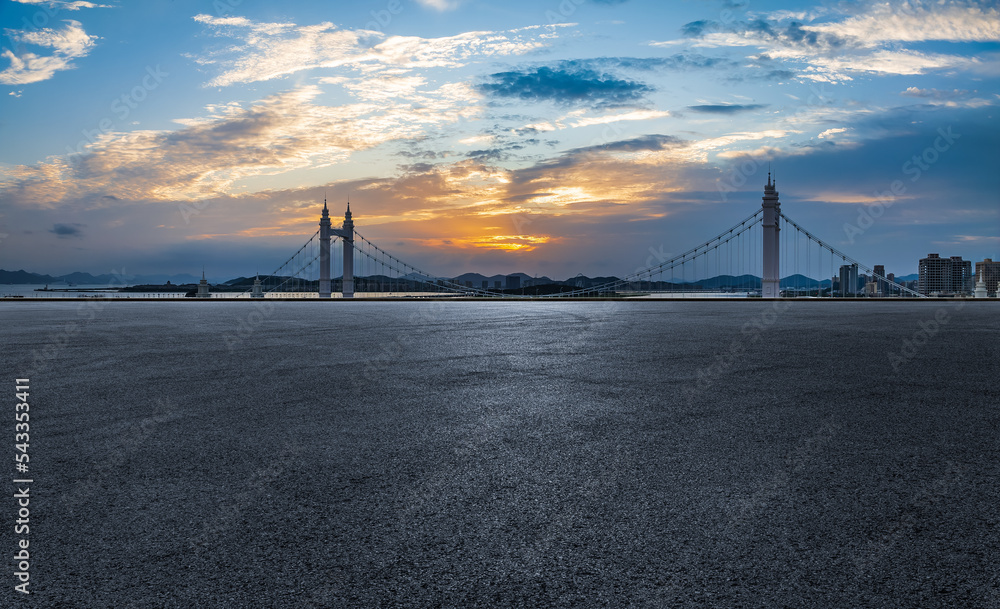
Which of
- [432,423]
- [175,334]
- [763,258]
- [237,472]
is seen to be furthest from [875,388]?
[763,258]

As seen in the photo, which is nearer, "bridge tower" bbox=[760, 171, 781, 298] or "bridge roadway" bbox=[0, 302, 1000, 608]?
"bridge roadway" bbox=[0, 302, 1000, 608]

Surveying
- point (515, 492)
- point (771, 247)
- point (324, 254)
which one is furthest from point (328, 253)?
point (515, 492)

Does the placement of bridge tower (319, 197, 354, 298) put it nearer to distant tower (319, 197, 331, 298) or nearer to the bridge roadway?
distant tower (319, 197, 331, 298)

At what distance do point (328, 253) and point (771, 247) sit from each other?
59.1 m

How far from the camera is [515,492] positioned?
15.9 feet

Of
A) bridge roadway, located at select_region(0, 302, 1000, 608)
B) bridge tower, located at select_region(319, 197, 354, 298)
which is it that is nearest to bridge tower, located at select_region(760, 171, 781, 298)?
bridge tower, located at select_region(319, 197, 354, 298)

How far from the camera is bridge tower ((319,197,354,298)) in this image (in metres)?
95.1

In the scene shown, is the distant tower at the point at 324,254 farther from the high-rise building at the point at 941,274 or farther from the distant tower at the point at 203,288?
the high-rise building at the point at 941,274

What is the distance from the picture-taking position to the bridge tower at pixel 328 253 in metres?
95.1

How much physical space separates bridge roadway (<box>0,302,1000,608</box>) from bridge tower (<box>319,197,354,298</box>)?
282 ft

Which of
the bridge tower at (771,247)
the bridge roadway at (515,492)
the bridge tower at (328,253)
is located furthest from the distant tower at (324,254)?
the bridge roadway at (515,492)

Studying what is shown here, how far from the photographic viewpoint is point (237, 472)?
17.9 feet

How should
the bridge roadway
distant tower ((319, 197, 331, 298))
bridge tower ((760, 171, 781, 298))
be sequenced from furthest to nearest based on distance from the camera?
distant tower ((319, 197, 331, 298)) < bridge tower ((760, 171, 781, 298)) < the bridge roadway

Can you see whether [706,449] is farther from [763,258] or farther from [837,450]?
[763,258]
